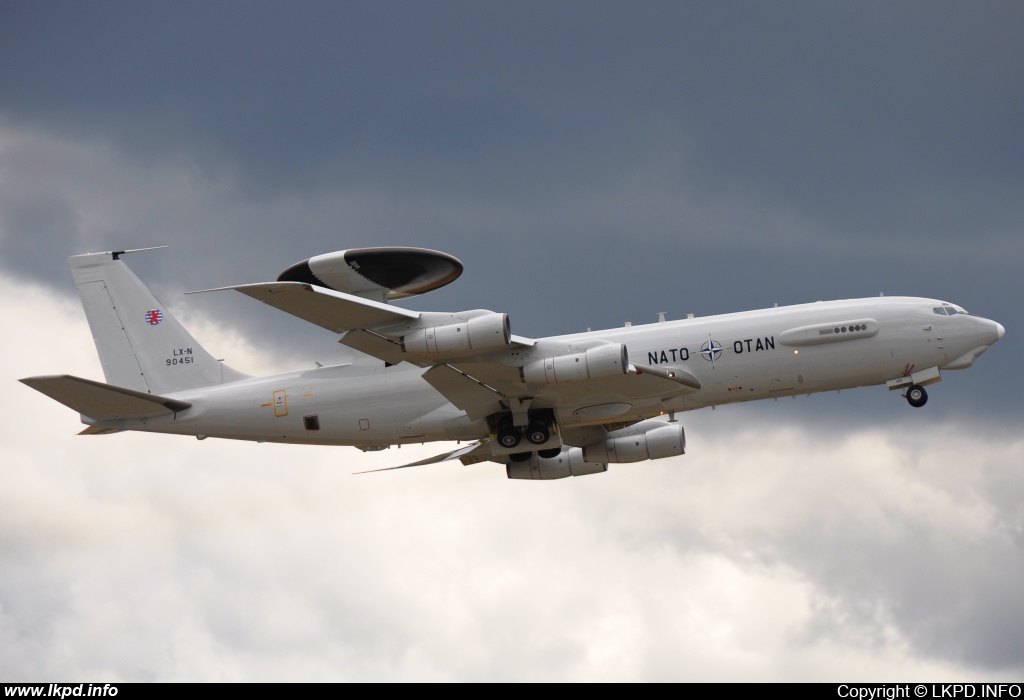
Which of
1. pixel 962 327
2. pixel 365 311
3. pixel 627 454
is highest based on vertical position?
pixel 365 311

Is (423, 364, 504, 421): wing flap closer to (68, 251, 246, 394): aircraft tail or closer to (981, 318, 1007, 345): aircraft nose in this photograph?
(68, 251, 246, 394): aircraft tail

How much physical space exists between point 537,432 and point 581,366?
5.24 m

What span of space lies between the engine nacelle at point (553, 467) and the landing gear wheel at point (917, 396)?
1442 cm

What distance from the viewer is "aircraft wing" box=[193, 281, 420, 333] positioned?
128ft

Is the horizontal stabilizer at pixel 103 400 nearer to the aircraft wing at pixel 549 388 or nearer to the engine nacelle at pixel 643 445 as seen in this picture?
the aircraft wing at pixel 549 388

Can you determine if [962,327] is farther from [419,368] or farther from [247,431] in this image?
[247,431]

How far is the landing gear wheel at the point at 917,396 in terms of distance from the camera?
4575 cm

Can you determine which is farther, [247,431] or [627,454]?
[627,454]

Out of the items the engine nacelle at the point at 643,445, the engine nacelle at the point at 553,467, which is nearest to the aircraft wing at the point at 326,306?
the engine nacelle at the point at 553,467

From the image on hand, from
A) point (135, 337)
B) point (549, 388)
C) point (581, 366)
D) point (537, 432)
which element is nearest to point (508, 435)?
point (537, 432)

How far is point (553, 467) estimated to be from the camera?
175 ft

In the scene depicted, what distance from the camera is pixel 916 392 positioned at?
45750 millimetres

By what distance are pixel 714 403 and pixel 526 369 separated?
8290 millimetres

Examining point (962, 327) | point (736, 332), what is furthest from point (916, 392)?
point (736, 332)
